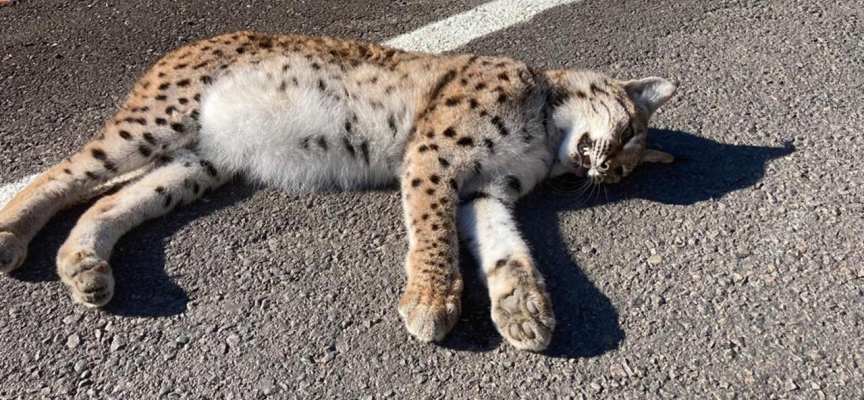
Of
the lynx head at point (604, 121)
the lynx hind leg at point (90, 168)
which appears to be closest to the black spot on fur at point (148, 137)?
the lynx hind leg at point (90, 168)

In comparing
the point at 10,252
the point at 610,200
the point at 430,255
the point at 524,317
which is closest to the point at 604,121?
the point at 610,200

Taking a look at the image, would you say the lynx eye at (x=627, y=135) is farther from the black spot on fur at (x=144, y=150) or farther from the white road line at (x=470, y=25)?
the black spot on fur at (x=144, y=150)

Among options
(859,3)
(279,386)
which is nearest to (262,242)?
(279,386)

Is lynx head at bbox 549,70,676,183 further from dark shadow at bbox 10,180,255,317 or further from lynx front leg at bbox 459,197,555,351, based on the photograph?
dark shadow at bbox 10,180,255,317

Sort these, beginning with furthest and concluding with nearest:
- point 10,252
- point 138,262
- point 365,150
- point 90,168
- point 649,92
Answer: point 649,92 → point 365,150 → point 90,168 → point 138,262 → point 10,252

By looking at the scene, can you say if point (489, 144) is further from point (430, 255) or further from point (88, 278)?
point (88, 278)

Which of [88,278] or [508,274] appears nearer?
[88,278]

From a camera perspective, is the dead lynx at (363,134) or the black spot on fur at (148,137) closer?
the dead lynx at (363,134)

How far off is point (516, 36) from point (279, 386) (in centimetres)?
283

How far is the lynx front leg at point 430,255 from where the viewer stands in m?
2.78

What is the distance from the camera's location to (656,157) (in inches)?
146

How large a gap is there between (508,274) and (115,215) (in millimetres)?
1672

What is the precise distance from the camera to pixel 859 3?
4965mm

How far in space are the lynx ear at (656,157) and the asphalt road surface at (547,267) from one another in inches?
2.7
